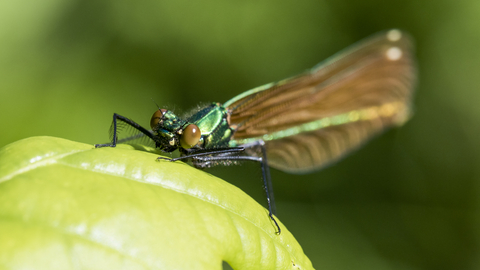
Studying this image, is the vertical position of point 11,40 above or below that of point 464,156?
above

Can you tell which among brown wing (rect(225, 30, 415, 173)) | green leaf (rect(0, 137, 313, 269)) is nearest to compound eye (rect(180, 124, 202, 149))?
brown wing (rect(225, 30, 415, 173))

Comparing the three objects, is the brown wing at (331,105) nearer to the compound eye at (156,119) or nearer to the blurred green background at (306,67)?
the compound eye at (156,119)

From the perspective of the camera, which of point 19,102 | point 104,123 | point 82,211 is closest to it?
point 82,211

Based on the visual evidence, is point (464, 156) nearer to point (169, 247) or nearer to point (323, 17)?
point (323, 17)

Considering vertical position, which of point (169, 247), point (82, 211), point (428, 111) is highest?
point (428, 111)

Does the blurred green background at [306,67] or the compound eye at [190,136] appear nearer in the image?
the compound eye at [190,136]

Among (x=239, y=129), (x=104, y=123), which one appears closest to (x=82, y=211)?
(x=239, y=129)

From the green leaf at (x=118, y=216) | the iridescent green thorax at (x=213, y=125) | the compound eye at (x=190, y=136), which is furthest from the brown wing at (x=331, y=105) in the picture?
the green leaf at (x=118, y=216)
